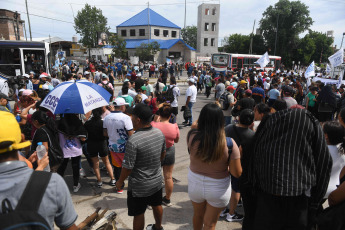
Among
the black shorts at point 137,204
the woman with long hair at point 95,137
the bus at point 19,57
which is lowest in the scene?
the black shorts at point 137,204

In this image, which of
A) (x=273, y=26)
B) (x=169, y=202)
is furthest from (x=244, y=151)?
(x=273, y=26)

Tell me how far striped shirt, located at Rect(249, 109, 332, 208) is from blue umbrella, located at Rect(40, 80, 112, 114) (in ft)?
9.88

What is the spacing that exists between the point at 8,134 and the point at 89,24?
126 ft

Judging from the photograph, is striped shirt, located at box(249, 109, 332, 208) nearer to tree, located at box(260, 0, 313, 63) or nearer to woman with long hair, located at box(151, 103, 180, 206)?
woman with long hair, located at box(151, 103, 180, 206)

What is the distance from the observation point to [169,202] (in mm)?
4109

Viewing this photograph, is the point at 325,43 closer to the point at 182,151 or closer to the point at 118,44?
the point at 118,44

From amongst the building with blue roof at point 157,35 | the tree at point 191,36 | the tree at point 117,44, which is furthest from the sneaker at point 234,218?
the tree at point 191,36

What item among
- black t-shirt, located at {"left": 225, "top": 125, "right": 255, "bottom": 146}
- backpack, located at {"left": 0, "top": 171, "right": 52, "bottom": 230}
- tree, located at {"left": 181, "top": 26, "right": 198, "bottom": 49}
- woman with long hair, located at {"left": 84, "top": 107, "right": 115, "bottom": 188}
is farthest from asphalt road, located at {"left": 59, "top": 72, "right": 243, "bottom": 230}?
tree, located at {"left": 181, "top": 26, "right": 198, "bottom": 49}

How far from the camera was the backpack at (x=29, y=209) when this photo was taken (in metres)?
1.15

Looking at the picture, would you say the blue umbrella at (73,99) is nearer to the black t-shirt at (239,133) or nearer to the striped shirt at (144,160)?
the striped shirt at (144,160)

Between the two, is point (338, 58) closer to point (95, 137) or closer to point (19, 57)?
point (95, 137)

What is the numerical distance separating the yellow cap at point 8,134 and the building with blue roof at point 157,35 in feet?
159

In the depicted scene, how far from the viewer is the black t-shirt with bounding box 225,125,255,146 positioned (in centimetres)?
312

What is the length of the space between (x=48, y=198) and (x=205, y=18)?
58490 mm
